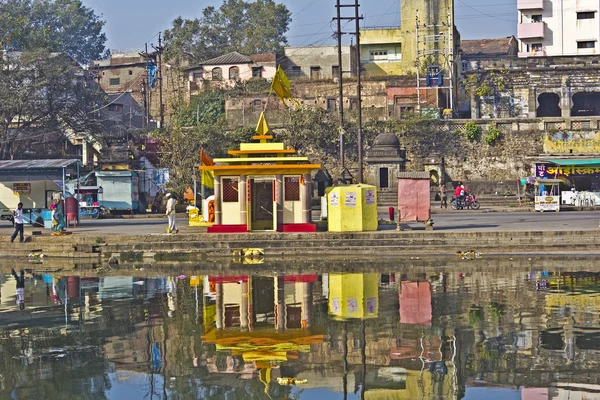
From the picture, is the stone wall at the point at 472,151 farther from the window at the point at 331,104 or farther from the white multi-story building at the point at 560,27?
the white multi-story building at the point at 560,27

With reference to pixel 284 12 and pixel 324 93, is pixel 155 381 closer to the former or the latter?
pixel 324 93

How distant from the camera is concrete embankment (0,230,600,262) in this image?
87.0ft

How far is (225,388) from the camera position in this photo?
12117 millimetres

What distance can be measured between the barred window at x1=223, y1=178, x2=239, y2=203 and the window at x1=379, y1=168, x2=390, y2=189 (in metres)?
22.7

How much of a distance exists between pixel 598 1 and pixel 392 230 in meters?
41.9

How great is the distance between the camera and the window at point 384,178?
1996 inches

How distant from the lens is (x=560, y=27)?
2542 inches

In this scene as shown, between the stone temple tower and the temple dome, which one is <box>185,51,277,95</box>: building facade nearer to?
the stone temple tower

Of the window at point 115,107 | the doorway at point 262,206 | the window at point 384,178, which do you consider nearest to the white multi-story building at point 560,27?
the window at point 384,178

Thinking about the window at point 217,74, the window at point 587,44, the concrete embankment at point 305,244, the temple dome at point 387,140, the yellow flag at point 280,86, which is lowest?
the concrete embankment at point 305,244

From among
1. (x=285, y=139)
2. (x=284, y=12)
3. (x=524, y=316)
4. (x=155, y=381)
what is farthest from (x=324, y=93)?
(x=155, y=381)

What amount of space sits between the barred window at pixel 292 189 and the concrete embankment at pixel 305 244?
4.41ft

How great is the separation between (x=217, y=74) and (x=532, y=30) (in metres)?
21.4

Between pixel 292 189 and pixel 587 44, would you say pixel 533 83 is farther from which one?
pixel 292 189
